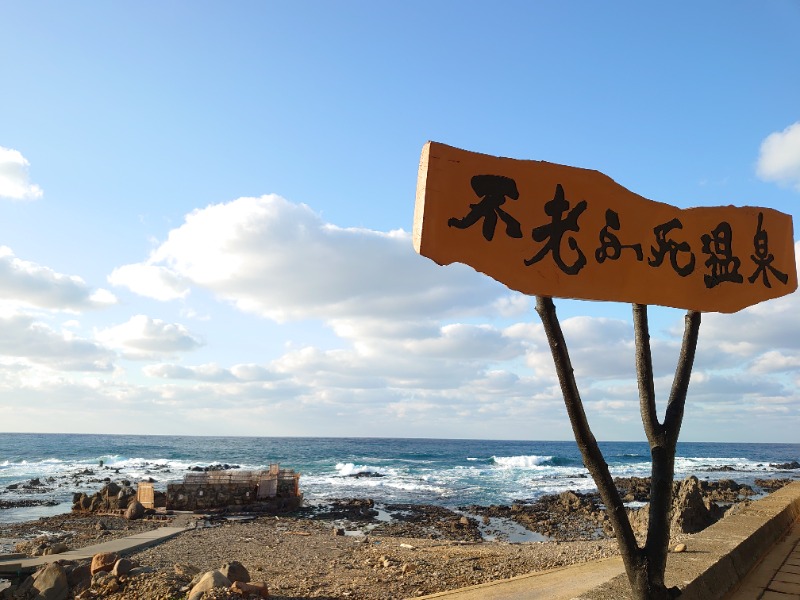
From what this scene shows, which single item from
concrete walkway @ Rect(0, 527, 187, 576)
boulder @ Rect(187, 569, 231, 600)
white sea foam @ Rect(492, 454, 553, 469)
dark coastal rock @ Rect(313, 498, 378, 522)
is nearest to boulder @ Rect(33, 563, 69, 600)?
concrete walkway @ Rect(0, 527, 187, 576)

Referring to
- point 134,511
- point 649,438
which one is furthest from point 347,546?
point 649,438

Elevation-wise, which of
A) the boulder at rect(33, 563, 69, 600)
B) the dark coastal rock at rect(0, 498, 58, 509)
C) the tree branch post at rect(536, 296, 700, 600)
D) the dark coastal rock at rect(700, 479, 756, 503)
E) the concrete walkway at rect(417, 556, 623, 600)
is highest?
the tree branch post at rect(536, 296, 700, 600)

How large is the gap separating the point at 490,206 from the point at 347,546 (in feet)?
46.8

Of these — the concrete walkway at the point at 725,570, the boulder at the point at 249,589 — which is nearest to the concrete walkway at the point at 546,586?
the concrete walkway at the point at 725,570

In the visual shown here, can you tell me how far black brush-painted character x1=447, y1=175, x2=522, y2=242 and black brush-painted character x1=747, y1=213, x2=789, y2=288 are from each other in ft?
5.98

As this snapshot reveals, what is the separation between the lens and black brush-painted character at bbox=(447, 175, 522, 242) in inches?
97.3

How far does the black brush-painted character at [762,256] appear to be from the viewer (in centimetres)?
352

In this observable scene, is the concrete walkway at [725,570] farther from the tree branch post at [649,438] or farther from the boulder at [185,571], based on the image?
the boulder at [185,571]

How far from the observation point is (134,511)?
69.1 feet

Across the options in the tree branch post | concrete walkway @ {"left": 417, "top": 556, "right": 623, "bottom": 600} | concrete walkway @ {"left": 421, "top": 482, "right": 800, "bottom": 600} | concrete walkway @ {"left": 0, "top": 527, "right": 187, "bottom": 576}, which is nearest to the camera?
the tree branch post

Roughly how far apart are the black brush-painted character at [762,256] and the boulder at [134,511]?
72.4 ft

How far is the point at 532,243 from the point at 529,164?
0.36 m

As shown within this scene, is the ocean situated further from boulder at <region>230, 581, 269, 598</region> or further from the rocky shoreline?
boulder at <region>230, 581, 269, 598</region>

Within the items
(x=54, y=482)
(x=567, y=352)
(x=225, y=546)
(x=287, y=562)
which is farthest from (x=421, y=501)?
(x=567, y=352)
